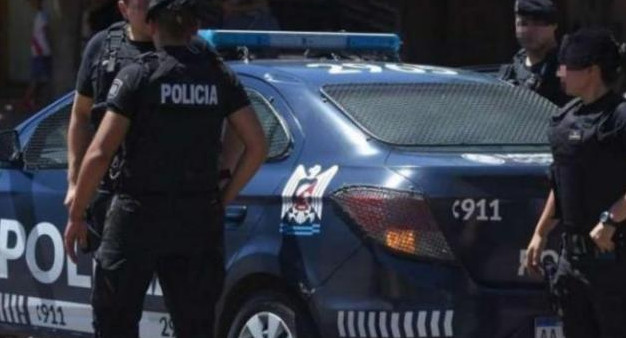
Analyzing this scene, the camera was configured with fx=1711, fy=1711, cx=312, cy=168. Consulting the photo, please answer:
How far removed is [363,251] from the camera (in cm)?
646

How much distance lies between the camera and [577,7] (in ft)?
67.5

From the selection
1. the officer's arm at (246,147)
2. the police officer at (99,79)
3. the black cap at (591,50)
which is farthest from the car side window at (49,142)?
the black cap at (591,50)

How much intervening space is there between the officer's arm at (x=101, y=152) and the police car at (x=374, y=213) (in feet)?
3.31

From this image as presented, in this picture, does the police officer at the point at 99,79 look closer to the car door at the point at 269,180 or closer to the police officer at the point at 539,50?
the car door at the point at 269,180

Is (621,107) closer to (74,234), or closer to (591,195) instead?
(591,195)

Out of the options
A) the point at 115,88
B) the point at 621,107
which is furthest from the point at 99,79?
the point at 621,107

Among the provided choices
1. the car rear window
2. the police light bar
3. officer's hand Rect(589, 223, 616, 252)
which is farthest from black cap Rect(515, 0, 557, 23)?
officer's hand Rect(589, 223, 616, 252)

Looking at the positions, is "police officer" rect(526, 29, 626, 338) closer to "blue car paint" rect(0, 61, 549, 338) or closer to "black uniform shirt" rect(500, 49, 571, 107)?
"blue car paint" rect(0, 61, 549, 338)

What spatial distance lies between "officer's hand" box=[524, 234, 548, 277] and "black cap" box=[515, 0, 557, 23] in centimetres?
223

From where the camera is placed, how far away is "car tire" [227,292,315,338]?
6.66m

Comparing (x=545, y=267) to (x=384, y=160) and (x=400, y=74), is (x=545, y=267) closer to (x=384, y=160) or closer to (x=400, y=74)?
(x=384, y=160)

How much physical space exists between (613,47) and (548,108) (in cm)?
140

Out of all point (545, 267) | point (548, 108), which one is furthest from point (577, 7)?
point (545, 267)

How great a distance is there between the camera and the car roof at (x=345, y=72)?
23.6 feet
